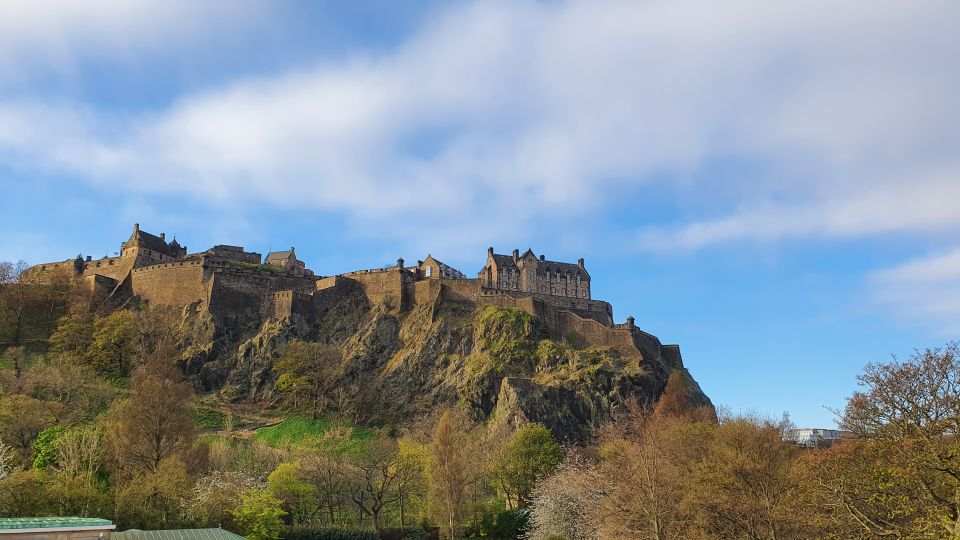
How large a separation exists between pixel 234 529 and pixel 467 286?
39087 mm

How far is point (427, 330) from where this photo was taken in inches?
2776

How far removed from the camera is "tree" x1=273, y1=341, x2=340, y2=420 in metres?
64.2

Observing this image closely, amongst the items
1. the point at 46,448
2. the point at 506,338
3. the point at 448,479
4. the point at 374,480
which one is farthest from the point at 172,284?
the point at 448,479

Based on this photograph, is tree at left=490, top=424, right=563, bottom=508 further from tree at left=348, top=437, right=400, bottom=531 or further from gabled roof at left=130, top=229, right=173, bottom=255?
gabled roof at left=130, top=229, right=173, bottom=255

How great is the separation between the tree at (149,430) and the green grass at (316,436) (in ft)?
42.0

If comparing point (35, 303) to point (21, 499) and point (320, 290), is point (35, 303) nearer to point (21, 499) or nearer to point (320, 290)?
point (320, 290)

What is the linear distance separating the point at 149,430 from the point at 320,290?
3463 centimetres

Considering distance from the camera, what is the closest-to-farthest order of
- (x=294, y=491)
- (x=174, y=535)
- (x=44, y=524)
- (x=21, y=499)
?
(x=44, y=524) → (x=174, y=535) → (x=21, y=499) → (x=294, y=491)

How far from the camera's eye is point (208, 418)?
61.7 meters

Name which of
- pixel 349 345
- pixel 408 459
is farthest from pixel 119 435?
pixel 349 345

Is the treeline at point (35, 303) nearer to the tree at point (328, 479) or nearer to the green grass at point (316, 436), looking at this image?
the green grass at point (316, 436)

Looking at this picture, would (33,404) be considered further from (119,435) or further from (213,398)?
(213,398)

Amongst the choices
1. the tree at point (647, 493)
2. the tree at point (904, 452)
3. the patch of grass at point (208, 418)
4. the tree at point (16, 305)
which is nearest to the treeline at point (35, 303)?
the tree at point (16, 305)

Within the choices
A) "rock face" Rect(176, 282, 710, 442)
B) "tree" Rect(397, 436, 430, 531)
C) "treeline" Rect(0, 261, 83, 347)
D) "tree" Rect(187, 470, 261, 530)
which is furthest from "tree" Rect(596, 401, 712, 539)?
"treeline" Rect(0, 261, 83, 347)
